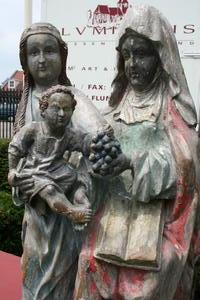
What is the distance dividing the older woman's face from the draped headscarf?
1.7 inches

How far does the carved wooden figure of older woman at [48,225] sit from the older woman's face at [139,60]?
0.75ft

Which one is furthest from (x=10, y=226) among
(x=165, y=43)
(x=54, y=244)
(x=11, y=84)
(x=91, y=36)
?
(x=11, y=84)

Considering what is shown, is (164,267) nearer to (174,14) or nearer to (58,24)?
A: (174,14)

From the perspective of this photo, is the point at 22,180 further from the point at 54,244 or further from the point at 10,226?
the point at 10,226

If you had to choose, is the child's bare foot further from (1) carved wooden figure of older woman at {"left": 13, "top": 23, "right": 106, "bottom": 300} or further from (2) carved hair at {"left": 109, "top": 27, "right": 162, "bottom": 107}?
(2) carved hair at {"left": 109, "top": 27, "right": 162, "bottom": 107}

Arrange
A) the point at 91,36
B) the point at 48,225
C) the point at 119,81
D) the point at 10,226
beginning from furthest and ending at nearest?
the point at 91,36 < the point at 10,226 < the point at 119,81 < the point at 48,225

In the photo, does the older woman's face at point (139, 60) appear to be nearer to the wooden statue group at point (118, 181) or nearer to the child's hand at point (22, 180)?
the wooden statue group at point (118, 181)

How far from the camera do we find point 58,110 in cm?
226

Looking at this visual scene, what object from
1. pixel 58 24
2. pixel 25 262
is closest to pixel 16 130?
pixel 25 262

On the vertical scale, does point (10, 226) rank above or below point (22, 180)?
below

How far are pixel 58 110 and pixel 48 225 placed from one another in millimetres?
503

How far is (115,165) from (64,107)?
29 centimetres

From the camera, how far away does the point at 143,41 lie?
2.44m

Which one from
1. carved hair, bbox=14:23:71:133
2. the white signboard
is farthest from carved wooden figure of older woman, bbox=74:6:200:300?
the white signboard
